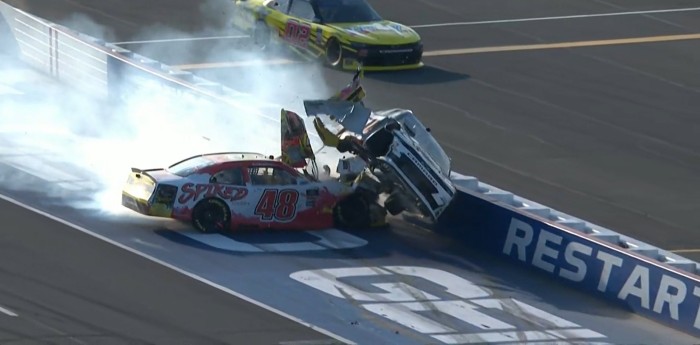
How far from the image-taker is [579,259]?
19.7 metres

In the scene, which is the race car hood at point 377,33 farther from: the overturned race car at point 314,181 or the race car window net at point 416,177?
the race car window net at point 416,177

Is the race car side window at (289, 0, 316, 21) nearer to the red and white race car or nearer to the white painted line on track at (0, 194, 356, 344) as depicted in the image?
the red and white race car

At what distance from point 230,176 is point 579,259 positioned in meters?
4.93

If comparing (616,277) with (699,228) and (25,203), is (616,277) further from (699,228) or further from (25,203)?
(25,203)

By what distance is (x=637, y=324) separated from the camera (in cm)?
1872

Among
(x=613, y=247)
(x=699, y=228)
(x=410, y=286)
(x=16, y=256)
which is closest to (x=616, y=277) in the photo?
(x=613, y=247)

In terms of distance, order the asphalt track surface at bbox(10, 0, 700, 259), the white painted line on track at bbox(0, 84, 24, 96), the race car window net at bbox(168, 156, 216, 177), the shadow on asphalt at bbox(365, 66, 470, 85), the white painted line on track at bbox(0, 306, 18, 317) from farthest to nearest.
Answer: the shadow on asphalt at bbox(365, 66, 470, 85) < the white painted line on track at bbox(0, 84, 24, 96) < the asphalt track surface at bbox(10, 0, 700, 259) < the race car window net at bbox(168, 156, 216, 177) < the white painted line on track at bbox(0, 306, 18, 317)

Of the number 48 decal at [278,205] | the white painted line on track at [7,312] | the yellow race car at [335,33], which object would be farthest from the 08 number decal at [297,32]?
the white painted line on track at [7,312]

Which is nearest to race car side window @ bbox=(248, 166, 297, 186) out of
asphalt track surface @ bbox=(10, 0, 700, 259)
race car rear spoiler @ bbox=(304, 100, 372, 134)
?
race car rear spoiler @ bbox=(304, 100, 372, 134)

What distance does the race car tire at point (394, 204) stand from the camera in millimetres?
21828

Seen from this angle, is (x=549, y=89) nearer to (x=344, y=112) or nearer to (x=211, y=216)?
(x=344, y=112)

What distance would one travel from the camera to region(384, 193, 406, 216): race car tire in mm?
21828

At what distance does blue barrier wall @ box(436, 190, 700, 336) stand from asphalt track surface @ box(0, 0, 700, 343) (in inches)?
10.6

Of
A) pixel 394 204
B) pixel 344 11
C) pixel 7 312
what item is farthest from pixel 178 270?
pixel 344 11
